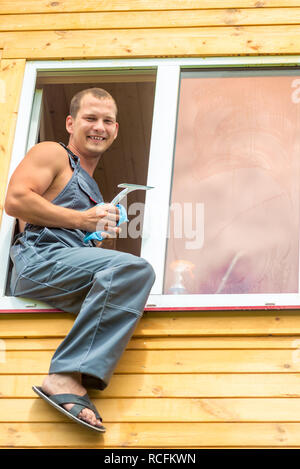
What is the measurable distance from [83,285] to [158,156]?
3.18ft

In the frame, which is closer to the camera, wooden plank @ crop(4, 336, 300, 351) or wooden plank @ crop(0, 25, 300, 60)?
wooden plank @ crop(4, 336, 300, 351)

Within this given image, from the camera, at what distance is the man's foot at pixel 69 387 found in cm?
359

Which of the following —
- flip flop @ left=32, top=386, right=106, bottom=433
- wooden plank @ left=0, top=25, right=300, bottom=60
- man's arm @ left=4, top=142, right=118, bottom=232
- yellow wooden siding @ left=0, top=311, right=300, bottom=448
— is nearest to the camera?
flip flop @ left=32, top=386, right=106, bottom=433

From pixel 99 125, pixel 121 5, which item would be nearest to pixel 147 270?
pixel 99 125

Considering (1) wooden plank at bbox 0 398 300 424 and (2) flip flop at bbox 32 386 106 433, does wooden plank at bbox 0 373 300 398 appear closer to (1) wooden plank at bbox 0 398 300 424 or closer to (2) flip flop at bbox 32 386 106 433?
(1) wooden plank at bbox 0 398 300 424

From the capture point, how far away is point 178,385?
3812 millimetres

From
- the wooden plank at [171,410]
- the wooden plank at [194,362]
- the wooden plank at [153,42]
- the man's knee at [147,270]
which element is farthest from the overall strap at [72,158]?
the wooden plank at [171,410]

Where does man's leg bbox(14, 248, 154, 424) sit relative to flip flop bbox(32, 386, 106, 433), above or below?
above

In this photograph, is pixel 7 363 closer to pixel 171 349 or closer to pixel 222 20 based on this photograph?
pixel 171 349

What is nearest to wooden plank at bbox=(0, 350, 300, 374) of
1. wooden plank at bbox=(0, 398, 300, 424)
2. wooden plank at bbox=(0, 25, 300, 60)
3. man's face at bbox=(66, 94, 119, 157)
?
wooden plank at bbox=(0, 398, 300, 424)

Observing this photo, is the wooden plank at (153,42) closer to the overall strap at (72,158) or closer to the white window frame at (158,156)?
the white window frame at (158,156)

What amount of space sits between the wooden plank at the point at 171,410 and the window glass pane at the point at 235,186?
608 mm

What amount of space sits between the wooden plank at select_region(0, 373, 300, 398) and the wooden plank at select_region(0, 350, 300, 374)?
0.09 feet

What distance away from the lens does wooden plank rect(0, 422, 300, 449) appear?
3.63 metres
